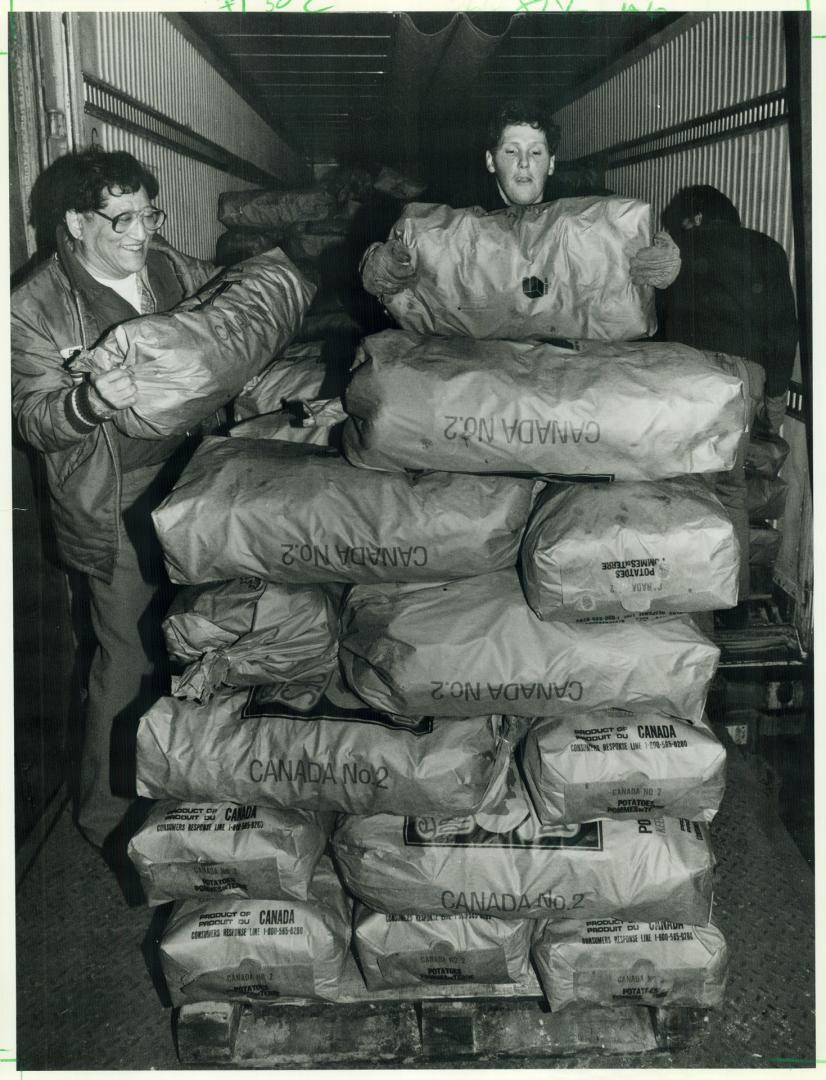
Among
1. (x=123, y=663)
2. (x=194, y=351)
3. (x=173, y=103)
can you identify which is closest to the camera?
(x=194, y=351)

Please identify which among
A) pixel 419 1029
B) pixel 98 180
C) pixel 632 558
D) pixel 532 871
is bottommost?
pixel 419 1029

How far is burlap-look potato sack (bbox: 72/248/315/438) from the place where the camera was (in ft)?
7.09

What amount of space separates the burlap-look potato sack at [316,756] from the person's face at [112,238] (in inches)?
53.3

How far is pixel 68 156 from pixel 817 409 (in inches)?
107

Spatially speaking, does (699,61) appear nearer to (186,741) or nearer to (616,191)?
(616,191)

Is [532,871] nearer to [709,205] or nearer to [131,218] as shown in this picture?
[131,218]

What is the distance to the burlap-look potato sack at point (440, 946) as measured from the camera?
2.25 m

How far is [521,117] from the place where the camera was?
8.72 ft

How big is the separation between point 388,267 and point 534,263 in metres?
0.36

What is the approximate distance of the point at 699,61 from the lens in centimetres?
450

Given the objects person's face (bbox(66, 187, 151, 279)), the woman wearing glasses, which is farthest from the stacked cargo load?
person's face (bbox(66, 187, 151, 279))

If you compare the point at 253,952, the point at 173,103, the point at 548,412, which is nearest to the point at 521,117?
the point at 548,412

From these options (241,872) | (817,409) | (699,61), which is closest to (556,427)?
(817,409)

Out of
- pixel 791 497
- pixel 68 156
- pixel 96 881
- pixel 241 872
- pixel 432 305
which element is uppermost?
pixel 68 156
